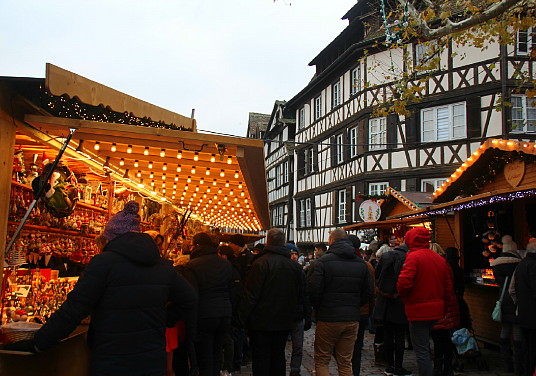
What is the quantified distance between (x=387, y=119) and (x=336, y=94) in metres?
5.25

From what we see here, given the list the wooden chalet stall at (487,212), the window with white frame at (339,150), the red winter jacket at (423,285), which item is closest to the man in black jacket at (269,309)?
the red winter jacket at (423,285)

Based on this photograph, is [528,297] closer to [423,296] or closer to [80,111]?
[423,296]

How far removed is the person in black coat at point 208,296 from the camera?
17.7 ft

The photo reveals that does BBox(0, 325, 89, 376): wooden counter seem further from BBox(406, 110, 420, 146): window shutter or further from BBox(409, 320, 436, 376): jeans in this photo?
BBox(406, 110, 420, 146): window shutter

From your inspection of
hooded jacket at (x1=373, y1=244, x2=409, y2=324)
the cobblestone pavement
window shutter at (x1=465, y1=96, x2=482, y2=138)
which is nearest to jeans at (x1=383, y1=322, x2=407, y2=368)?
hooded jacket at (x1=373, y1=244, x2=409, y2=324)

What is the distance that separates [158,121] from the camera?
600 centimetres

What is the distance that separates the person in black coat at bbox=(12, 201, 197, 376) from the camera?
3.17m

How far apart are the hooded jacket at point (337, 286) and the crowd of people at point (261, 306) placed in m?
0.01

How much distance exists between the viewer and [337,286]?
5.82 m

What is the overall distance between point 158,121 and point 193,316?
2.77m

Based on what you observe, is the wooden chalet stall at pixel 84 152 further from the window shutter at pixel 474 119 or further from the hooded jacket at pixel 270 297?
the window shutter at pixel 474 119

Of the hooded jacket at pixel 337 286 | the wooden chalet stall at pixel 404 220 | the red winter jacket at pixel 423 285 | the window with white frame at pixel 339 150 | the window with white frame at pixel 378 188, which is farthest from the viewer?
the window with white frame at pixel 339 150

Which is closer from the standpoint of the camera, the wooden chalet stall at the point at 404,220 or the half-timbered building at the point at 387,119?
the wooden chalet stall at the point at 404,220

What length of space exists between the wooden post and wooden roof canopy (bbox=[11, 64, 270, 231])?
0.18 meters
